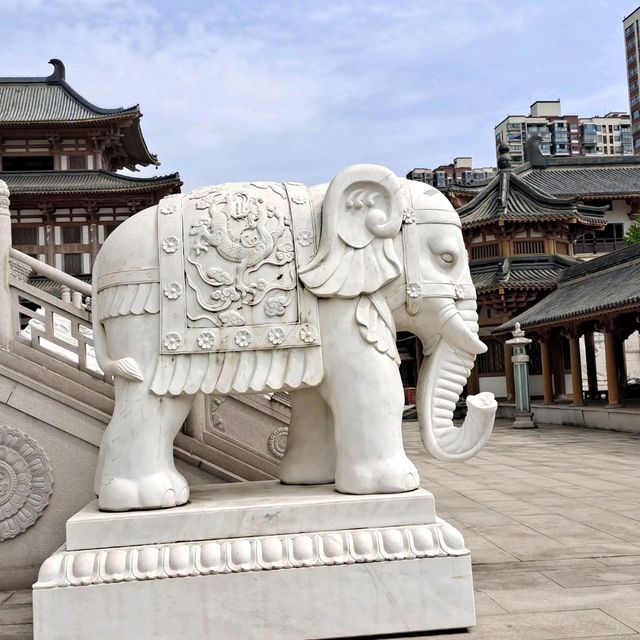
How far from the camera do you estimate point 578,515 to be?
6.11m

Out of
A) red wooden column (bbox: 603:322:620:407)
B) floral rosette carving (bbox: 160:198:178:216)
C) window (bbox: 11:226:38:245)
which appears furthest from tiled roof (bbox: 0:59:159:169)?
floral rosette carving (bbox: 160:198:178:216)

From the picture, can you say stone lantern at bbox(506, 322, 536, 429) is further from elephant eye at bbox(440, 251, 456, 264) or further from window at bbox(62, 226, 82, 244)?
elephant eye at bbox(440, 251, 456, 264)

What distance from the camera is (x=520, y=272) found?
994 inches

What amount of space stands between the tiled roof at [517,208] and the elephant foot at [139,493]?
2330cm

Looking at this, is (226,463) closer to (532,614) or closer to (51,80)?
(532,614)

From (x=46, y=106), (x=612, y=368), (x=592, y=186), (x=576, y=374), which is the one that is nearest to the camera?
(x=612, y=368)

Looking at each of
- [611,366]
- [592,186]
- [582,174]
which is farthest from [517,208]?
[611,366]

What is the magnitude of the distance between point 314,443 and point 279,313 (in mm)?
854

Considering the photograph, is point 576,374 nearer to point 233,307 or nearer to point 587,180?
point 587,180

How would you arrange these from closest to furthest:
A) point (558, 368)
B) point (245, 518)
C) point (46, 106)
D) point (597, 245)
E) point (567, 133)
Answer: point (245, 518) < point (558, 368) < point (46, 106) < point (597, 245) < point (567, 133)

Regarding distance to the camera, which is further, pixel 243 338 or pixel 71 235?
pixel 71 235

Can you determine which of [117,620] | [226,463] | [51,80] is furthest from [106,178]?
[117,620]

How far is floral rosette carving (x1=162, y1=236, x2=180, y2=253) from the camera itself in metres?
3.43

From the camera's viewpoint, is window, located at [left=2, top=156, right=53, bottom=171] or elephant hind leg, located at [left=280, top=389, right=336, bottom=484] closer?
elephant hind leg, located at [left=280, top=389, right=336, bottom=484]
